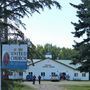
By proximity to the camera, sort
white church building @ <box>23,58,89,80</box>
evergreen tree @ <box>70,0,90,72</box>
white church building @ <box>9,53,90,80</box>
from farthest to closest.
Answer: white church building @ <box>23,58,89,80</box> → white church building @ <box>9,53,90,80</box> → evergreen tree @ <box>70,0,90,72</box>

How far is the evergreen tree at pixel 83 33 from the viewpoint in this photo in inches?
2645

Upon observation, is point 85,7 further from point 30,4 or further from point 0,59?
point 0,59

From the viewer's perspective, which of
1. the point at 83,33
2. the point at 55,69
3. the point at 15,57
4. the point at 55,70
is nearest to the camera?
the point at 15,57

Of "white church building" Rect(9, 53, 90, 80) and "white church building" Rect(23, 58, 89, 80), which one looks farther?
"white church building" Rect(23, 58, 89, 80)

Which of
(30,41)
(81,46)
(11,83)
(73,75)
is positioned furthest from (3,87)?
(73,75)

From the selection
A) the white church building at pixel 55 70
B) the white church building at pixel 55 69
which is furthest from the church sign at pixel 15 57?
the white church building at pixel 55 69

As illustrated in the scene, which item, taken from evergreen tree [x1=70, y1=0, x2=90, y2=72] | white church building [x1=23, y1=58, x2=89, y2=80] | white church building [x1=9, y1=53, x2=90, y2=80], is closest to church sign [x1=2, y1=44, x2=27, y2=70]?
evergreen tree [x1=70, y1=0, x2=90, y2=72]

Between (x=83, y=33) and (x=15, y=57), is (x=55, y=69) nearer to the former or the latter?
(x=83, y=33)

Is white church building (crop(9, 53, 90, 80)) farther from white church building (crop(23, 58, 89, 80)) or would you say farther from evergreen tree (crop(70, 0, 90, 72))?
evergreen tree (crop(70, 0, 90, 72))

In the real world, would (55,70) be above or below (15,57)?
below

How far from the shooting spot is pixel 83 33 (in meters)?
72.7

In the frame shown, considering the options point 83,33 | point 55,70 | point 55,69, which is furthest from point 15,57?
point 55,70

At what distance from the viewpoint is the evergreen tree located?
67188 mm

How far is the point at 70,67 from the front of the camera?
118m
